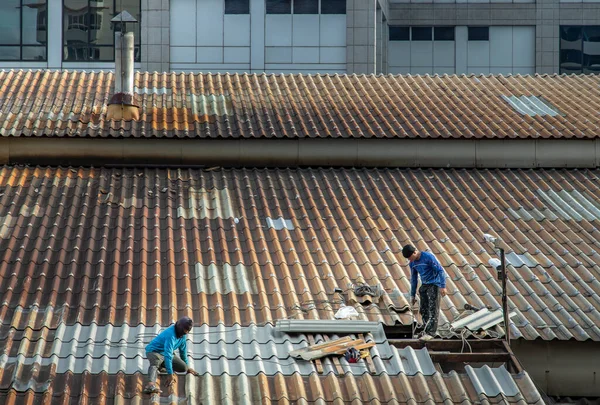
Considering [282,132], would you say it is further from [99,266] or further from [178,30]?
[178,30]

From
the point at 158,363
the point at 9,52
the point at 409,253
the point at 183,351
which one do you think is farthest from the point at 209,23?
the point at 158,363

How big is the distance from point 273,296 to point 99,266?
289 centimetres

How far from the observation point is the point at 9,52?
43.9 m

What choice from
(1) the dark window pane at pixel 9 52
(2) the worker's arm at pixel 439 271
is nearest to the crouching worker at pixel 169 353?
(2) the worker's arm at pixel 439 271

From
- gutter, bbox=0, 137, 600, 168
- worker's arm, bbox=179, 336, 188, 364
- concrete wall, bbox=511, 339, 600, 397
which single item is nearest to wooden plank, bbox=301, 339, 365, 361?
worker's arm, bbox=179, 336, 188, 364

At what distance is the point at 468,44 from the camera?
166 ft

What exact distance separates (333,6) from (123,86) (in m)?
20.6

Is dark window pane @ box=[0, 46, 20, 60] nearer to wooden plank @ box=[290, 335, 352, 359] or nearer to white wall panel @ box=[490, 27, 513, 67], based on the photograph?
white wall panel @ box=[490, 27, 513, 67]

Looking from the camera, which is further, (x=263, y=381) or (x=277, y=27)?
(x=277, y=27)

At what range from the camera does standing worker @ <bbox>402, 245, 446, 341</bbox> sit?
14.3 meters

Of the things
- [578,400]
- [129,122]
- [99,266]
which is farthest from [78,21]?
[578,400]

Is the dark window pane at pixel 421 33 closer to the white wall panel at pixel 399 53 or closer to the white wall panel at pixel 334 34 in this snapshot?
the white wall panel at pixel 399 53

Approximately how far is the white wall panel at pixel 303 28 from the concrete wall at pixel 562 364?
2869 centimetres

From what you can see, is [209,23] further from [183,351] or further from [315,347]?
[183,351]
